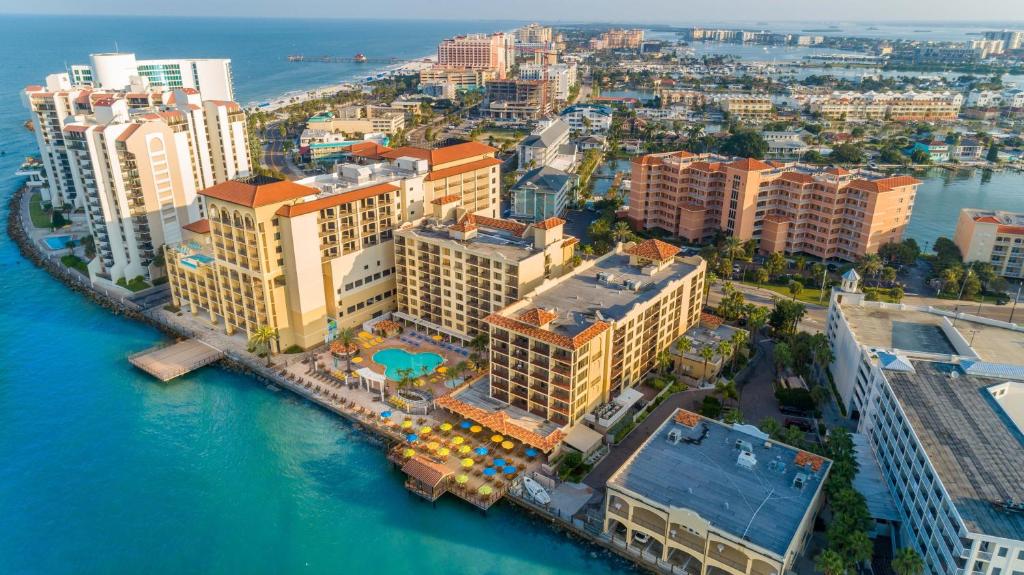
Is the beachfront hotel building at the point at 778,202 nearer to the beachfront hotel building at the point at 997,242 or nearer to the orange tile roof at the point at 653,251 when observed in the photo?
the beachfront hotel building at the point at 997,242

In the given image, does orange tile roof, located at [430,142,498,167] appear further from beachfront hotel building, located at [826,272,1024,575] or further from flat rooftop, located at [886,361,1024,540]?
flat rooftop, located at [886,361,1024,540]

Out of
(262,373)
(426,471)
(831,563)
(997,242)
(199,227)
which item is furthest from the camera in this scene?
(997,242)

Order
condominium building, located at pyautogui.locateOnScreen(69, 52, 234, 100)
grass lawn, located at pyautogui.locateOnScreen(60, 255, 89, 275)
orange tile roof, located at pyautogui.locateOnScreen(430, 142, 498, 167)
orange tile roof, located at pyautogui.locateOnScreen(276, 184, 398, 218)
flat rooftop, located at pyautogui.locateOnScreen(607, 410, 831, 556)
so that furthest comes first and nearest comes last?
condominium building, located at pyautogui.locateOnScreen(69, 52, 234, 100), grass lawn, located at pyautogui.locateOnScreen(60, 255, 89, 275), orange tile roof, located at pyautogui.locateOnScreen(430, 142, 498, 167), orange tile roof, located at pyautogui.locateOnScreen(276, 184, 398, 218), flat rooftop, located at pyautogui.locateOnScreen(607, 410, 831, 556)

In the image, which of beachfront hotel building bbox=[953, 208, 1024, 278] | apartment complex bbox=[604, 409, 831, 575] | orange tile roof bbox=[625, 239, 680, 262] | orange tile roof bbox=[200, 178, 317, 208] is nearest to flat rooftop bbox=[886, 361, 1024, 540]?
apartment complex bbox=[604, 409, 831, 575]

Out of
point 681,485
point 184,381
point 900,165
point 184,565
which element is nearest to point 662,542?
point 681,485

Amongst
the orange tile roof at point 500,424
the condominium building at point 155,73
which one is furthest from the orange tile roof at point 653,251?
the condominium building at point 155,73

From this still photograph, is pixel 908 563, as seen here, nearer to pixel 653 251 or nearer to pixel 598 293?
pixel 598 293

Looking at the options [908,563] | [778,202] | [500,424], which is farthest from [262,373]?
[778,202]
